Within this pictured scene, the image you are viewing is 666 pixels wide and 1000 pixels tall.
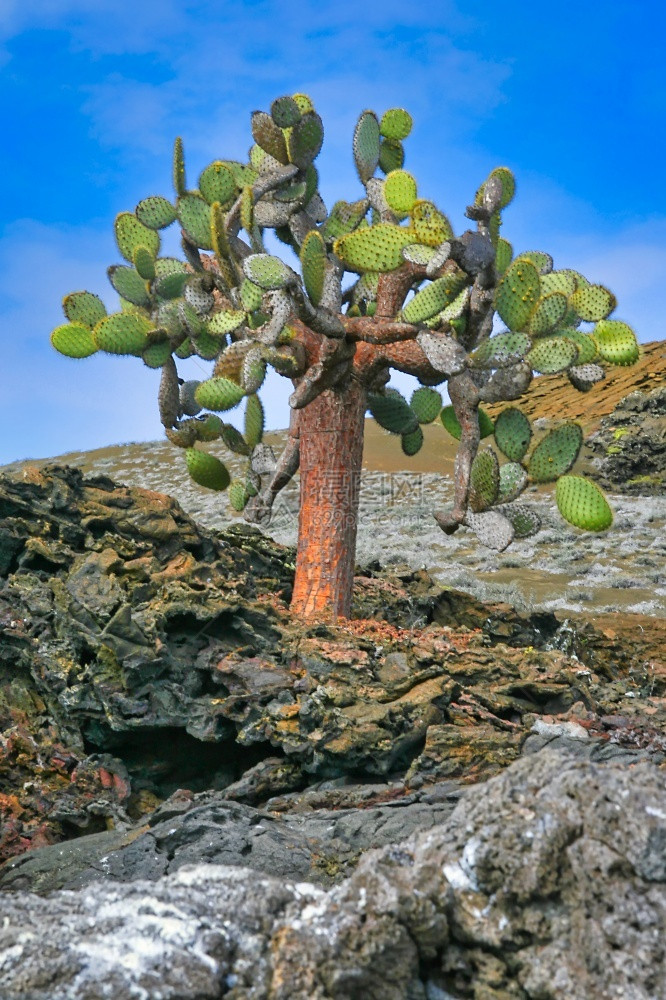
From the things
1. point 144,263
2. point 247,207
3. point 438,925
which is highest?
point 247,207

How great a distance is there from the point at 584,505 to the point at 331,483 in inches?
98.0

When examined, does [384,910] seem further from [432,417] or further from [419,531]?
[419,531]

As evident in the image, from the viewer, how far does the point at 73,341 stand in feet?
34.2

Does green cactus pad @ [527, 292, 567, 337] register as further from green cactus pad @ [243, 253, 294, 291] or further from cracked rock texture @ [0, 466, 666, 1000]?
cracked rock texture @ [0, 466, 666, 1000]

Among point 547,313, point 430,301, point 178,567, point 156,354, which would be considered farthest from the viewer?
point 156,354

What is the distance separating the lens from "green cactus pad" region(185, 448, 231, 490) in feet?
35.7

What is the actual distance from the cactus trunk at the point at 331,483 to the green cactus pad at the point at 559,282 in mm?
2653

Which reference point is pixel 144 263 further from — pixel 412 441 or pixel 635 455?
pixel 635 455

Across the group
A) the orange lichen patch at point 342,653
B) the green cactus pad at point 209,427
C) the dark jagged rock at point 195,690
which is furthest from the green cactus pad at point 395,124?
the orange lichen patch at point 342,653

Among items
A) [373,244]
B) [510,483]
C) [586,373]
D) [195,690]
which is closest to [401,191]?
[373,244]

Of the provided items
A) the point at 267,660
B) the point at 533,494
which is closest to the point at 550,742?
the point at 267,660

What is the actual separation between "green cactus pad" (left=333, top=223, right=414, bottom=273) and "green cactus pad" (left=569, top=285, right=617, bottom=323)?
7.70ft

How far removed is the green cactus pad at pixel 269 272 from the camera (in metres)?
8.51

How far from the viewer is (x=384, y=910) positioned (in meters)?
2.58
